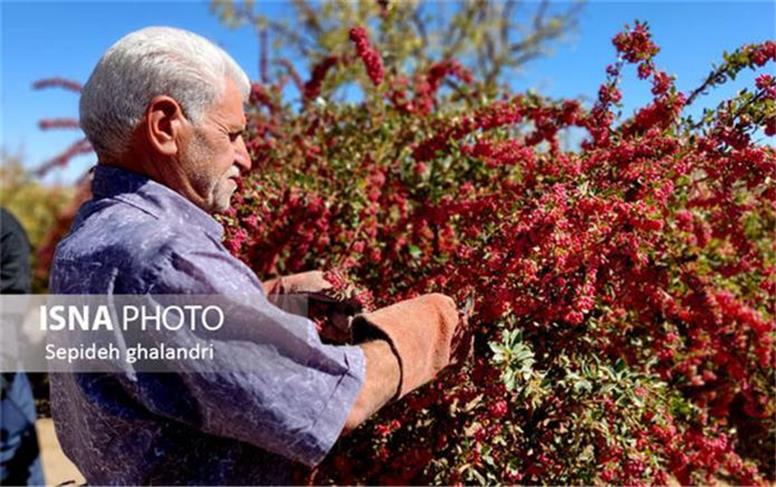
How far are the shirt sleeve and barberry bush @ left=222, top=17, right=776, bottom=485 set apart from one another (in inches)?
23.5

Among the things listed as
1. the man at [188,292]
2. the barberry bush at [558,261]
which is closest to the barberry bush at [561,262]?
the barberry bush at [558,261]

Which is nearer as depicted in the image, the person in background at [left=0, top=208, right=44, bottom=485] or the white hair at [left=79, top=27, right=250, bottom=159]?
the white hair at [left=79, top=27, right=250, bottom=159]

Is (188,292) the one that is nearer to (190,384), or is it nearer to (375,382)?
(190,384)

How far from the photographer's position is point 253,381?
51.7 inches

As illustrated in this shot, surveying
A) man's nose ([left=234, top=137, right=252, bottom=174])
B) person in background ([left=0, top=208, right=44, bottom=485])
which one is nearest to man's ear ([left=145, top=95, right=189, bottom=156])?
man's nose ([left=234, top=137, right=252, bottom=174])

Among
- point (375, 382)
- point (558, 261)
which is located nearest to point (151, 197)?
point (375, 382)

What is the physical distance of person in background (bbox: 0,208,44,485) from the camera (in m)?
3.72

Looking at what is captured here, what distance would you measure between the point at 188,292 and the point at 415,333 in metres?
0.52

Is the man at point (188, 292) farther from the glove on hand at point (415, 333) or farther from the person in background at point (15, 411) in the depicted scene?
the person in background at point (15, 411)

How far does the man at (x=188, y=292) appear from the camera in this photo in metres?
1.34

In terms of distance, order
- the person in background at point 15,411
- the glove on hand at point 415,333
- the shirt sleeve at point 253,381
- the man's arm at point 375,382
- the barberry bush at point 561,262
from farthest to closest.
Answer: the person in background at point 15,411 < the barberry bush at point 561,262 < the glove on hand at point 415,333 < the man's arm at point 375,382 < the shirt sleeve at point 253,381

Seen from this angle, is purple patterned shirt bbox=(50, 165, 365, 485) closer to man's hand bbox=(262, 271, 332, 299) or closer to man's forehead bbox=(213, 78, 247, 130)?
man's forehead bbox=(213, 78, 247, 130)

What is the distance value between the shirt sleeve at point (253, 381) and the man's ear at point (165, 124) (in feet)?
1.06

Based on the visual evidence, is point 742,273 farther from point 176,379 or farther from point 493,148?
point 176,379
